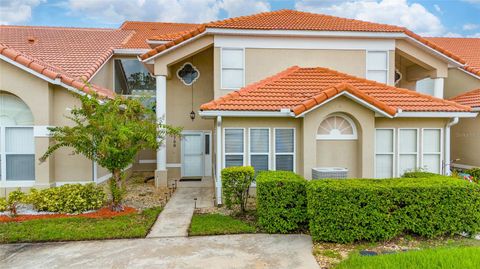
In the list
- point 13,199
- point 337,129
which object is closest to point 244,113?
point 337,129

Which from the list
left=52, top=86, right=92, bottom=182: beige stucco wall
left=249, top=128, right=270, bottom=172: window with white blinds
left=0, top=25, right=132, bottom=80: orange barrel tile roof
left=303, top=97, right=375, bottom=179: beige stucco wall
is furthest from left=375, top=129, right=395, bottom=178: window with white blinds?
left=0, top=25, right=132, bottom=80: orange barrel tile roof

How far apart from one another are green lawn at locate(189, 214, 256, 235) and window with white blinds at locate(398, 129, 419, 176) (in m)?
6.52

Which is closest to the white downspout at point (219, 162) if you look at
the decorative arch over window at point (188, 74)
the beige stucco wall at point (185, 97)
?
the beige stucco wall at point (185, 97)

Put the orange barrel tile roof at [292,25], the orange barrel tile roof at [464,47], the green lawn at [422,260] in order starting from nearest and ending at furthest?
the green lawn at [422,260]
the orange barrel tile roof at [292,25]
the orange barrel tile roof at [464,47]

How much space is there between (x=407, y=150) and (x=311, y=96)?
4064 mm

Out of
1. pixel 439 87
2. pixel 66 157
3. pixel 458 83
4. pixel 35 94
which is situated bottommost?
pixel 66 157

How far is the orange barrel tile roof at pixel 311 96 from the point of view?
9.77m

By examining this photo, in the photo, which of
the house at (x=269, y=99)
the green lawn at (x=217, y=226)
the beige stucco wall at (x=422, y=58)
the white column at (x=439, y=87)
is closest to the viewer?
the green lawn at (x=217, y=226)

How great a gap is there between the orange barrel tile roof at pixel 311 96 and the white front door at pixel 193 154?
516 cm

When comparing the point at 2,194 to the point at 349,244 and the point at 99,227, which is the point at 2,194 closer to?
the point at 99,227

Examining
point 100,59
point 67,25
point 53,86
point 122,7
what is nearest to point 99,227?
point 53,86

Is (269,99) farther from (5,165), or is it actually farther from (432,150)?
(5,165)

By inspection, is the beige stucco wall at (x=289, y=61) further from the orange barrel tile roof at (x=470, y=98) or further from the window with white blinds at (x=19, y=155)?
the window with white blinds at (x=19, y=155)

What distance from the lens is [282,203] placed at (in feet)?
24.9
